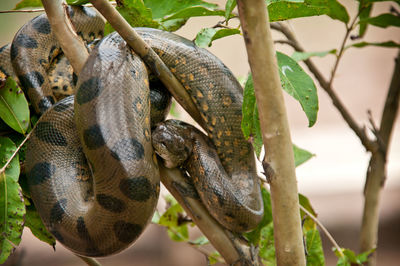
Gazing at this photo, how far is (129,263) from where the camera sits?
395 centimetres

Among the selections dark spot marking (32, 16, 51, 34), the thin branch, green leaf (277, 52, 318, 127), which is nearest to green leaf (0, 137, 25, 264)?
dark spot marking (32, 16, 51, 34)

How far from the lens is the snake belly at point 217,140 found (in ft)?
4.33

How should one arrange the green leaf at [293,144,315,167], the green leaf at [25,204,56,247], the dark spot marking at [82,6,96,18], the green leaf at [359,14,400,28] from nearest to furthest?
the green leaf at [25,204,56,247] → the dark spot marking at [82,6,96,18] → the green leaf at [293,144,315,167] → the green leaf at [359,14,400,28]

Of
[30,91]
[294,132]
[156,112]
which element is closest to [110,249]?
[156,112]

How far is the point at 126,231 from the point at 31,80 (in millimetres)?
606

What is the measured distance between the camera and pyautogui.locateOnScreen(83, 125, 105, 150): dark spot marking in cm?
108

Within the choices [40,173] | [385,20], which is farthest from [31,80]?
[385,20]

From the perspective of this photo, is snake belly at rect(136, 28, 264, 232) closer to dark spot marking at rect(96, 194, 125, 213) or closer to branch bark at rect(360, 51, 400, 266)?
dark spot marking at rect(96, 194, 125, 213)

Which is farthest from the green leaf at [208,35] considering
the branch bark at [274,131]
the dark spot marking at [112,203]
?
the dark spot marking at [112,203]

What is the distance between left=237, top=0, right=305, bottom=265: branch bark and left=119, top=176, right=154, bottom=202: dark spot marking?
12.0 inches

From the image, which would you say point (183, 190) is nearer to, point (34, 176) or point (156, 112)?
point (156, 112)

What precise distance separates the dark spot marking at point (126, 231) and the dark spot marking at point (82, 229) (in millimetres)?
82

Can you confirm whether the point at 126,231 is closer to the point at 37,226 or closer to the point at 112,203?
the point at 112,203

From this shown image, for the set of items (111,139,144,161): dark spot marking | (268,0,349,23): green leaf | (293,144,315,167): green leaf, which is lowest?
(293,144,315,167): green leaf
